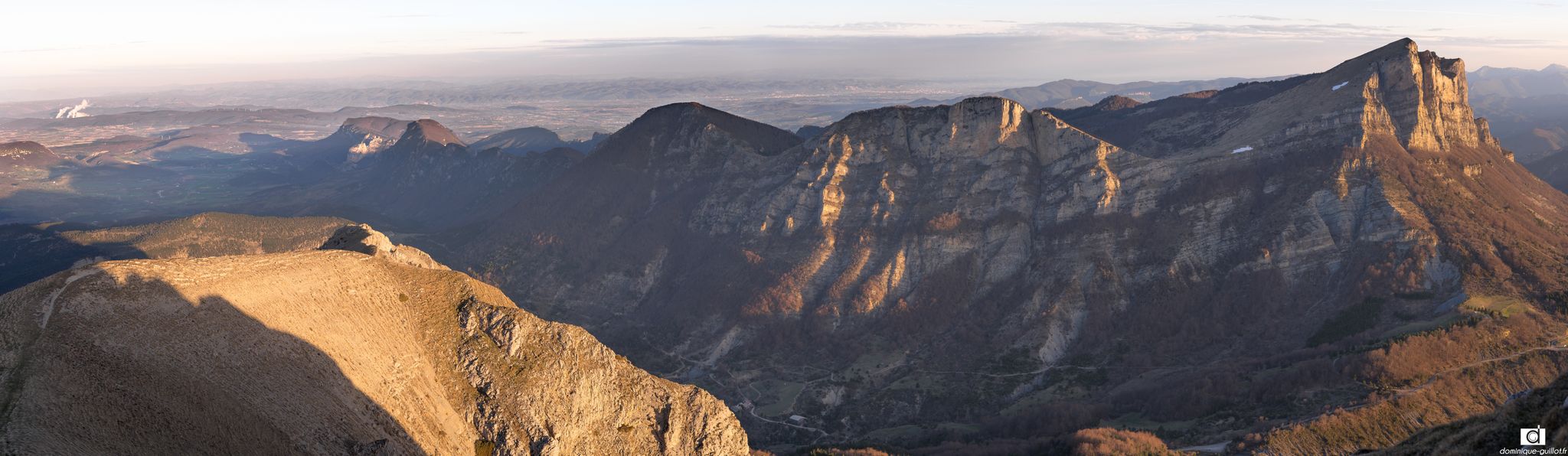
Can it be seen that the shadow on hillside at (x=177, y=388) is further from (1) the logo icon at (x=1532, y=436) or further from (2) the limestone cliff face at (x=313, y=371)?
(1) the logo icon at (x=1532, y=436)

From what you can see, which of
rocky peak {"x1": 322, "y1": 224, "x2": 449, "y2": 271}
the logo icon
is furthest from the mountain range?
the logo icon

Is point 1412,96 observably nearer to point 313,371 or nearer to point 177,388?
point 313,371

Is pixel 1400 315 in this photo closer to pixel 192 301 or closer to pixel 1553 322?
pixel 1553 322

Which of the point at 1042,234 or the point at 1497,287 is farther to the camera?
the point at 1042,234

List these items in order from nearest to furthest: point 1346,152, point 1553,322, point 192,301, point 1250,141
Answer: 1. point 192,301
2. point 1553,322
3. point 1346,152
4. point 1250,141

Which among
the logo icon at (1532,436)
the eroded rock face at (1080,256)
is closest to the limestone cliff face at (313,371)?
the eroded rock face at (1080,256)

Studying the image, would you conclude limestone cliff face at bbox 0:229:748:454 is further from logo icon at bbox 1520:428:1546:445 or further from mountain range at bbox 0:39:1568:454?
logo icon at bbox 1520:428:1546:445

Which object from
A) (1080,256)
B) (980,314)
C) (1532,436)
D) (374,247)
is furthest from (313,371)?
(1080,256)

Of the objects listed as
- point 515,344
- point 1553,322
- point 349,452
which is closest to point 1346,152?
point 1553,322
